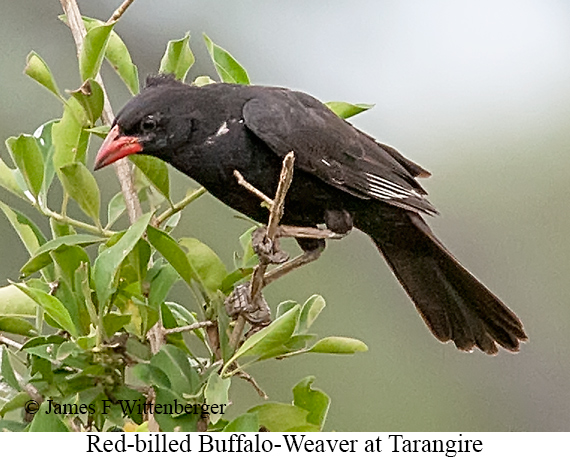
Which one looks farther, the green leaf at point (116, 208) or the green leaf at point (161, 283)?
the green leaf at point (116, 208)

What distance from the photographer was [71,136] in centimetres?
91

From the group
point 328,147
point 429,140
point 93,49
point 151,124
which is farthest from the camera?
point 429,140

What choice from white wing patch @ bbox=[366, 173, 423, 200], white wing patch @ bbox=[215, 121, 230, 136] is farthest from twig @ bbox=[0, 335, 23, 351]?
white wing patch @ bbox=[366, 173, 423, 200]

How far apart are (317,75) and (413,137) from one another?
210mm

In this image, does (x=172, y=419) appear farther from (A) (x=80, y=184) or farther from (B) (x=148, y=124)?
(B) (x=148, y=124)

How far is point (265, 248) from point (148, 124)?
29 centimetres

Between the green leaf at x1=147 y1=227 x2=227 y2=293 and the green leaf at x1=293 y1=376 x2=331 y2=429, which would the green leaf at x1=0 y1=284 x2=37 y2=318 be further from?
the green leaf at x1=293 y1=376 x2=331 y2=429

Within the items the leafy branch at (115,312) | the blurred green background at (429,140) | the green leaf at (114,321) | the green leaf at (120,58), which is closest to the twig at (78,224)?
the leafy branch at (115,312)

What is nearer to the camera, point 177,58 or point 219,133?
point 177,58

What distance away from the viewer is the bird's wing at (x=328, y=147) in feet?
3.85

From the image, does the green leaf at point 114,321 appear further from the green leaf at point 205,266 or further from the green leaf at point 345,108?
the green leaf at point 345,108

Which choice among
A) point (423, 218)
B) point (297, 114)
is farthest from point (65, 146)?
point (423, 218)

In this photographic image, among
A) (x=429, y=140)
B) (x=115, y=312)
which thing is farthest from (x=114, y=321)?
(x=429, y=140)
